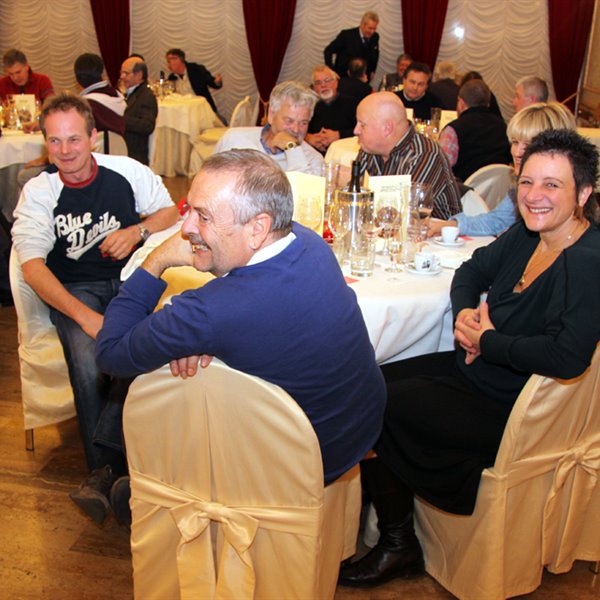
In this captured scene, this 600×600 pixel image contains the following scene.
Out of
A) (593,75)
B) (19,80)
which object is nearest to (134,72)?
(19,80)

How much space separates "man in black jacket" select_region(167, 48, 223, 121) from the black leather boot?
791cm

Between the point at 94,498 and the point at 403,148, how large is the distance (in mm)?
2096

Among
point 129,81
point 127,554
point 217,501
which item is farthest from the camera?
point 129,81

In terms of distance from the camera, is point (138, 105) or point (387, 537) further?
point (138, 105)

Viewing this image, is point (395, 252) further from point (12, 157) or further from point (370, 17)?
point (370, 17)

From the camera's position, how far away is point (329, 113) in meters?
6.27

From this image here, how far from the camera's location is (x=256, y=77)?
10.3m

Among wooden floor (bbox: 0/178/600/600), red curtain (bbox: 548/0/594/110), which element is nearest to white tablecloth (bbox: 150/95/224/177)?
red curtain (bbox: 548/0/594/110)

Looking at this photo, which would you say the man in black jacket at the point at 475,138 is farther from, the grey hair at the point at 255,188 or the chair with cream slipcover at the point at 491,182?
the grey hair at the point at 255,188

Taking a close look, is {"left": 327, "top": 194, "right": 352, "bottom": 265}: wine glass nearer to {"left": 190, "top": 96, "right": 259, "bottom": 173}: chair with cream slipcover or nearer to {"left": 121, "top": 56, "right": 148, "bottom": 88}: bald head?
{"left": 121, "top": 56, "right": 148, "bottom": 88}: bald head

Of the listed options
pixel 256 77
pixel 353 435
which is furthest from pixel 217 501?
pixel 256 77

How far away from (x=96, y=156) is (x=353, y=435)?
169 cm

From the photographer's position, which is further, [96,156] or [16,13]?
[16,13]

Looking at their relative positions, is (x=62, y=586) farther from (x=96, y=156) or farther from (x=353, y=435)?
(x=96, y=156)
